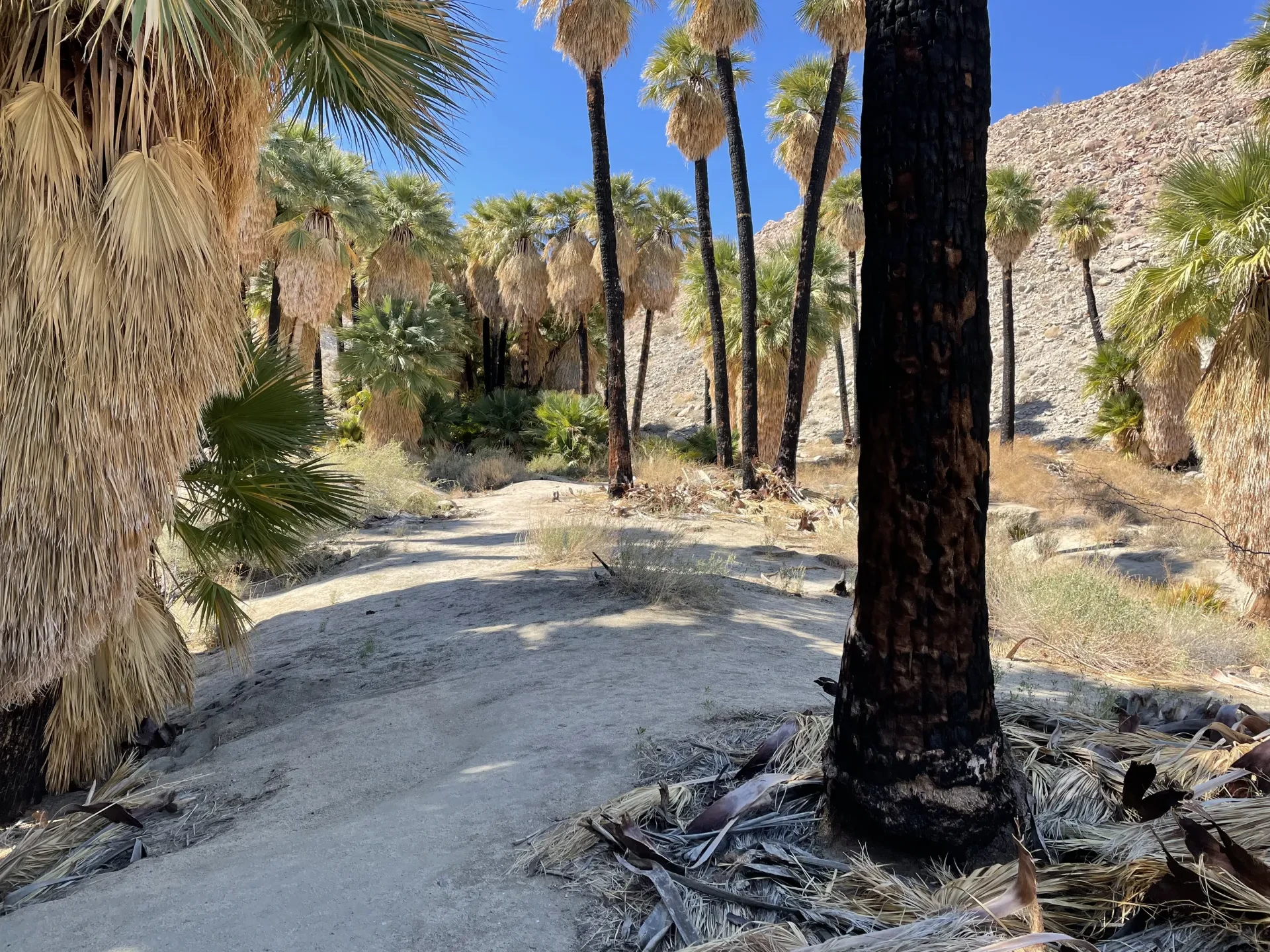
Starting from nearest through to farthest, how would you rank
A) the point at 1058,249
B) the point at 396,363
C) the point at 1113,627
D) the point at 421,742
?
1. the point at 421,742
2. the point at 1113,627
3. the point at 396,363
4. the point at 1058,249

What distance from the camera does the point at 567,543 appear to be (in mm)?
9336

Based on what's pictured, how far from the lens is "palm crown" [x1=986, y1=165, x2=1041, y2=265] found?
2409 cm

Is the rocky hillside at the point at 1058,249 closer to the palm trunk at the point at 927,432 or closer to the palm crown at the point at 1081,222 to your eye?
the palm crown at the point at 1081,222

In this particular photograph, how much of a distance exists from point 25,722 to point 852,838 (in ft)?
15.5

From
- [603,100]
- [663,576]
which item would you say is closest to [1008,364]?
[603,100]

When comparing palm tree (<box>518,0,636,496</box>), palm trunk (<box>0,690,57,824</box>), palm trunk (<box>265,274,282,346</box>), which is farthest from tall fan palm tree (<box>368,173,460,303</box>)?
palm trunk (<box>0,690,57,824</box>)

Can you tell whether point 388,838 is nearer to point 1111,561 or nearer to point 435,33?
point 435,33

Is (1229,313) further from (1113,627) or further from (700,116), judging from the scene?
(700,116)

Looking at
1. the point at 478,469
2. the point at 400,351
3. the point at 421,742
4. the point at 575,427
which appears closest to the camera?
the point at 421,742

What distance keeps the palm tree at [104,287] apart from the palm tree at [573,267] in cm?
2055

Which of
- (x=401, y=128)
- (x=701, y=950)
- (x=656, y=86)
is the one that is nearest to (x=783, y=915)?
(x=701, y=950)

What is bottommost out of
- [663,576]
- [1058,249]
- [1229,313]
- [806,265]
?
[663,576]

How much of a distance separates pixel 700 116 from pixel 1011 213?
35.6 ft

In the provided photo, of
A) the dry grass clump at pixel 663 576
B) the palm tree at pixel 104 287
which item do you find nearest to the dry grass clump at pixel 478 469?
the dry grass clump at pixel 663 576
